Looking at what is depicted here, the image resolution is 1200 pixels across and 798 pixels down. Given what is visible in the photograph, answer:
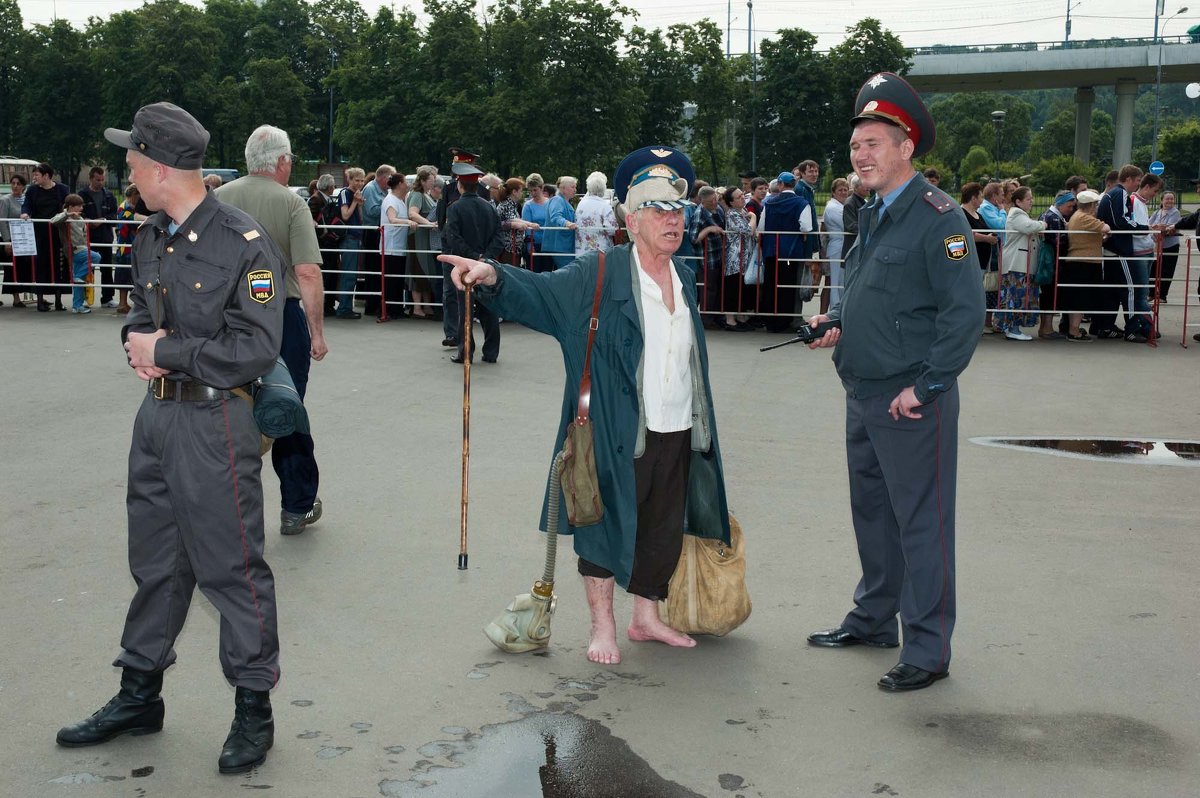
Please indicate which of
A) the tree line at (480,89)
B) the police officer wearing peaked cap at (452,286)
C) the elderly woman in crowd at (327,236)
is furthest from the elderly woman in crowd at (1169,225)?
the tree line at (480,89)

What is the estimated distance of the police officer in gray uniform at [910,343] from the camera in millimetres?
4652

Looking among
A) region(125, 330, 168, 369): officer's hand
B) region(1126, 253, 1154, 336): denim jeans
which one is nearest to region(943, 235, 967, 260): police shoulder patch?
region(125, 330, 168, 369): officer's hand

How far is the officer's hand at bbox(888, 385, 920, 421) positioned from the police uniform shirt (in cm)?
223

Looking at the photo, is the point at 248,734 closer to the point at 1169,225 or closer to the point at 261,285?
the point at 261,285

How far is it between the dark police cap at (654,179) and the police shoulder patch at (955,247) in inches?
38.6

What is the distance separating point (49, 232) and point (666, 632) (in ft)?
47.2

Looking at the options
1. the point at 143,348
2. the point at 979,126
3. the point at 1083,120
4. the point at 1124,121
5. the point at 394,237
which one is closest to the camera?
the point at 143,348

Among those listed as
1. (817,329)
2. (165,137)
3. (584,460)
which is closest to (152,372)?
(165,137)

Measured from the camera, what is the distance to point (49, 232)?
55.7ft

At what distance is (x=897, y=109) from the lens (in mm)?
4711

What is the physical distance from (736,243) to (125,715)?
475 inches

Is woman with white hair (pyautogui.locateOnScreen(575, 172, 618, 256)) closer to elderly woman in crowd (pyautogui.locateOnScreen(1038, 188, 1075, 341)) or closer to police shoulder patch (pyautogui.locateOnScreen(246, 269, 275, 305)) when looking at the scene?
elderly woman in crowd (pyautogui.locateOnScreen(1038, 188, 1075, 341))

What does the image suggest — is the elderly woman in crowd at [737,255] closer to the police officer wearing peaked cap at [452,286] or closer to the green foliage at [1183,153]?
the police officer wearing peaked cap at [452,286]

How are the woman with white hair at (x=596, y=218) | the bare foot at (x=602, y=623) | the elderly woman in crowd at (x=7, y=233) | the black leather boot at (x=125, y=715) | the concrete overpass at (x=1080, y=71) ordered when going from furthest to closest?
the concrete overpass at (x=1080, y=71) < the elderly woman in crowd at (x=7, y=233) < the woman with white hair at (x=596, y=218) < the bare foot at (x=602, y=623) < the black leather boot at (x=125, y=715)
